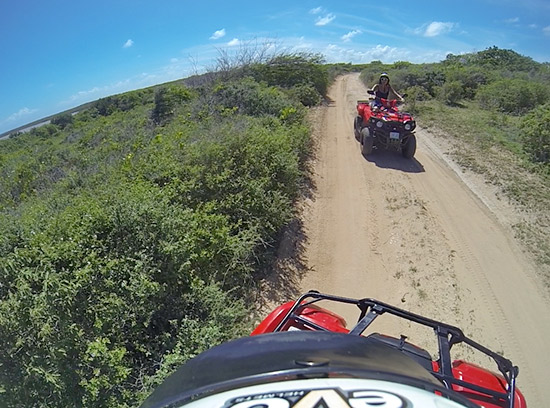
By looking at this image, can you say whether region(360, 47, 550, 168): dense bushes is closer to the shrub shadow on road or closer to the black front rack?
the shrub shadow on road

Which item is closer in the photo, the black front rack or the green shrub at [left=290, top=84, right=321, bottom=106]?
the black front rack

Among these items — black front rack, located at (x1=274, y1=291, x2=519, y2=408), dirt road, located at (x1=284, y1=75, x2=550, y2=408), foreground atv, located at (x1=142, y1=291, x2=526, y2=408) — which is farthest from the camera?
dirt road, located at (x1=284, y1=75, x2=550, y2=408)

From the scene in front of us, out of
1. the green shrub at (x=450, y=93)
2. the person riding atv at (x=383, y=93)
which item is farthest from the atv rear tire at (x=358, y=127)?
the green shrub at (x=450, y=93)

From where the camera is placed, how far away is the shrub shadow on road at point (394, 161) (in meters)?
9.04

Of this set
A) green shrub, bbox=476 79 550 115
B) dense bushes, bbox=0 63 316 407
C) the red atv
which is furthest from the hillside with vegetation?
green shrub, bbox=476 79 550 115

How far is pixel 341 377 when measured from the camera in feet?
3.75

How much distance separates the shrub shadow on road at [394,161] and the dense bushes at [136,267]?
124 inches

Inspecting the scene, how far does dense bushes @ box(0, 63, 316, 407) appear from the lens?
3270mm

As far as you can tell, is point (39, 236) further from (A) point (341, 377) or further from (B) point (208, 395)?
(A) point (341, 377)

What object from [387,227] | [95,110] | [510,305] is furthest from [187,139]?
[95,110]

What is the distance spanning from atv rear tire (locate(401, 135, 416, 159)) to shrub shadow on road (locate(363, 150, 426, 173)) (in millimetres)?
114

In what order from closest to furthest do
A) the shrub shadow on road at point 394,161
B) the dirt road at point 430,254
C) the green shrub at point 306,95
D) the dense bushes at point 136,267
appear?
the dense bushes at point 136,267, the dirt road at point 430,254, the shrub shadow on road at point 394,161, the green shrub at point 306,95

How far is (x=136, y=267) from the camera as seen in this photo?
12.9 ft

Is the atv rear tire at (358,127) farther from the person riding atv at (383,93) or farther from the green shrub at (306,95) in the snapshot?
the green shrub at (306,95)
